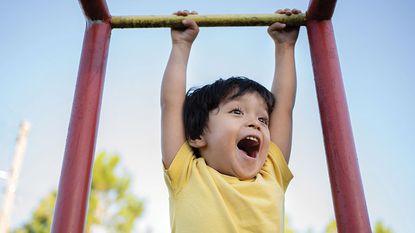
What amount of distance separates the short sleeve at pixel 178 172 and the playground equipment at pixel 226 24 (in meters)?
0.21

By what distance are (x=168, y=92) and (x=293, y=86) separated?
39 cm

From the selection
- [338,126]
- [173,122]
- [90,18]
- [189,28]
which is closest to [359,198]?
[338,126]

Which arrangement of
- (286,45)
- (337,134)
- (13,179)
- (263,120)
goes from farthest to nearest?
1. (13,179)
2. (286,45)
3. (263,120)
4. (337,134)

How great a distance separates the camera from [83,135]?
986 millimetres

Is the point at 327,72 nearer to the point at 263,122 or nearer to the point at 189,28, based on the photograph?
the point at 263,122

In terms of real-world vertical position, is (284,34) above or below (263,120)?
above

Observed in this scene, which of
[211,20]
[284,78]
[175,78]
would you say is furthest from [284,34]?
[175,78]

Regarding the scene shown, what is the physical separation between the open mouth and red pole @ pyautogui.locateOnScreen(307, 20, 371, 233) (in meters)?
0.20

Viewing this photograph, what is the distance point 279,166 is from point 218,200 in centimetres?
26

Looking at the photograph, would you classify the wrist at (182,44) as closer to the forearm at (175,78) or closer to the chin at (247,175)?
the forearm at (175,78)

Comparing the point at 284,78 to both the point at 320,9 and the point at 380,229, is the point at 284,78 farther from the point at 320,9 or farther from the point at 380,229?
the point at 380,229

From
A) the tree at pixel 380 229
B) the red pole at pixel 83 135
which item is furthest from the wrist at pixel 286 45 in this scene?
the tree at pixel 380 229

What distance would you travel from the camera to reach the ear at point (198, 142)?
116 cm

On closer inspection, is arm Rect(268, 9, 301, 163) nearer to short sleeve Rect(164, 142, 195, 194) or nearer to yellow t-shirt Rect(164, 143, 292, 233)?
yellow t-shirt Rect(164, 143, 292, 233)
